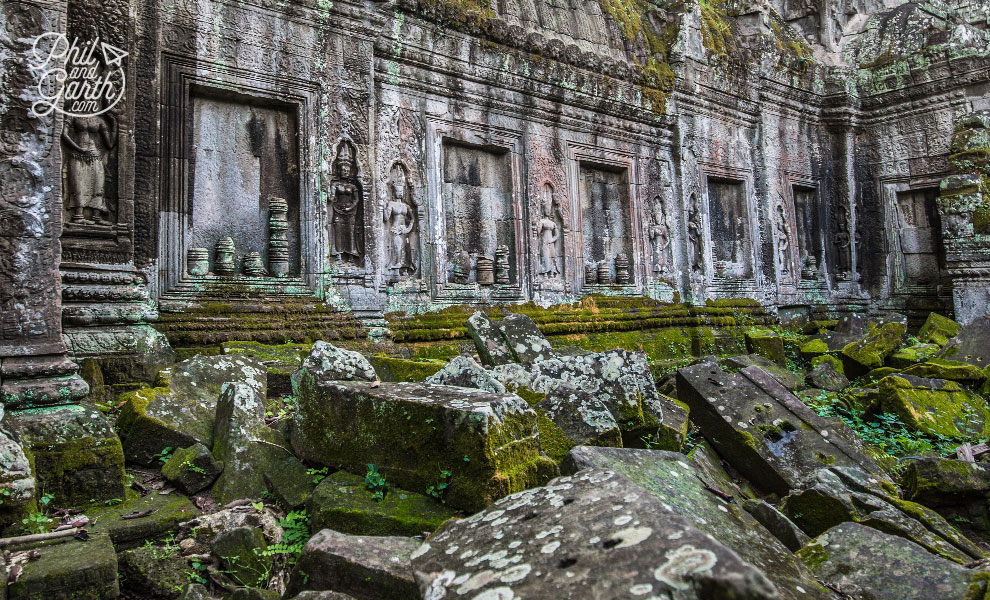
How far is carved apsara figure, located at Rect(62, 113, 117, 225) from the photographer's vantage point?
5359 mm

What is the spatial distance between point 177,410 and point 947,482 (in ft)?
15.6

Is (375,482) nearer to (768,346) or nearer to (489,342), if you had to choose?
(489,342)

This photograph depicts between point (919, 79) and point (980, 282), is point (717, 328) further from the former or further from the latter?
point (919, 79)

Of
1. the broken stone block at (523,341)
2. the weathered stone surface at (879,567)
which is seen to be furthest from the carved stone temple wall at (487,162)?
the weathered stone surface at (879,567)

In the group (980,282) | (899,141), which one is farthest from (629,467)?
(899,141)

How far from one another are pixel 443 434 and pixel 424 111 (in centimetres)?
572

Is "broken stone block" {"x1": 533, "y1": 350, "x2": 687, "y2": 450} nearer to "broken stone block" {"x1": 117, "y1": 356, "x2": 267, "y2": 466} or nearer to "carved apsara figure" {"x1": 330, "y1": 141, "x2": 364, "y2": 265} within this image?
"broken stone block" {"x1": 117, "y1": 356, "x2": 267, "y2": 466}

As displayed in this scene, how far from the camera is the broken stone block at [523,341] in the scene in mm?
5371

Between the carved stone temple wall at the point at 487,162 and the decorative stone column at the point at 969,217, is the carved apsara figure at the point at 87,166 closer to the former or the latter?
the carved stone temple wall at the point at 487,162

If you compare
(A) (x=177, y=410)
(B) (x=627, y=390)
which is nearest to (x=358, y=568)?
(A) (x=177, y=410)

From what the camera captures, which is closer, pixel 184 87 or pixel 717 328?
pixel 184 87

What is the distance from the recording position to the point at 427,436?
10.7 ft

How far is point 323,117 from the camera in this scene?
23.1 feet

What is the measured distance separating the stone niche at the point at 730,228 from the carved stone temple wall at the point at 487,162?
0.05 metres
